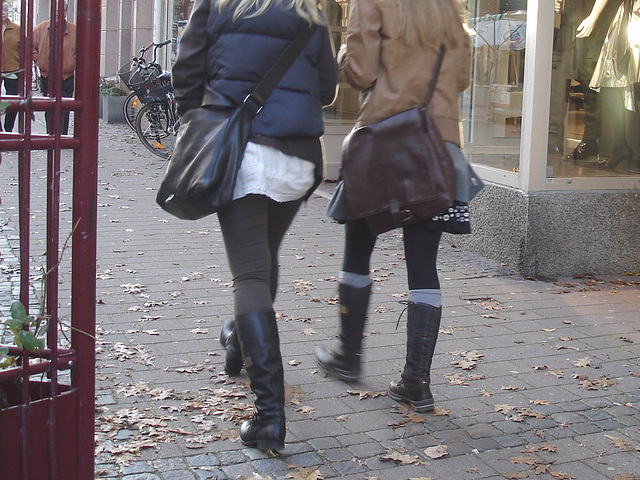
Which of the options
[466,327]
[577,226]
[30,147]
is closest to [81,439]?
[30,147]

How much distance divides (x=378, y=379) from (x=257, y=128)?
4.92ft

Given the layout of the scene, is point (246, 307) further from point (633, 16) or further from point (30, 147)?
point (633, 16)

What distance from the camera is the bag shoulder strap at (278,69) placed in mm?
3381

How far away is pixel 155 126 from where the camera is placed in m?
12.9

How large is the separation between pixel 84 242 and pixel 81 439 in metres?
0.56

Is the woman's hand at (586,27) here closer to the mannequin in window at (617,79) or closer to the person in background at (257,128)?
the mannequin in window at (617,79)

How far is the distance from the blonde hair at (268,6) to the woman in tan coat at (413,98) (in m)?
0.29

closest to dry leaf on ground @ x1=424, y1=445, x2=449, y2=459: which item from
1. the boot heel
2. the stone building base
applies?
the boot heel

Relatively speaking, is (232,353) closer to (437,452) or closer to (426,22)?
(437,452)

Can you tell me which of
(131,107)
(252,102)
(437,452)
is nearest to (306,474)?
(437,452)

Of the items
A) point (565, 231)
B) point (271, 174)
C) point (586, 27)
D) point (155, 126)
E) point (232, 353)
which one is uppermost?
point (586, 27)

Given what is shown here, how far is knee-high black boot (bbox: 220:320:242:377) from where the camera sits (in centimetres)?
416

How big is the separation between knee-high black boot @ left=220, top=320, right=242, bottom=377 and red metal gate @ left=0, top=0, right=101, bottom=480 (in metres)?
1.60

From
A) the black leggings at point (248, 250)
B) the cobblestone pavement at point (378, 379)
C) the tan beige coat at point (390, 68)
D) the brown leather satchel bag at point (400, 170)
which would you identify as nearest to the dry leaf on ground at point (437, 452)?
the cobblestone pavement at point (378, 379)
